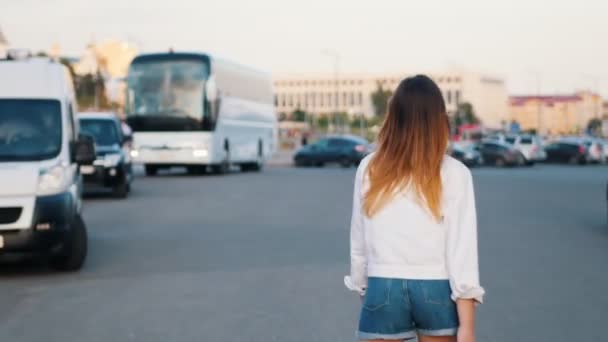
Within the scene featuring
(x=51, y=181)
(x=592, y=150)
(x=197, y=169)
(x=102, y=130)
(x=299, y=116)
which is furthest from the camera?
(x=299, y=116)

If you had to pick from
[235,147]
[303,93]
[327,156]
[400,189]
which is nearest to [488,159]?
[327,156]

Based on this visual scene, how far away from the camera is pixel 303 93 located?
612ft

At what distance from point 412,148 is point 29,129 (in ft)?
30.0

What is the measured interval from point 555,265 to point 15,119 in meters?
6.04

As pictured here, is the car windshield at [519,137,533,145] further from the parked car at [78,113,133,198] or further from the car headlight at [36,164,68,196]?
the car headlight at [36,164,68,196]

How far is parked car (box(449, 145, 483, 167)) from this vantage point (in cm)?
5628

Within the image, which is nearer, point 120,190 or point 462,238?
point 462,238

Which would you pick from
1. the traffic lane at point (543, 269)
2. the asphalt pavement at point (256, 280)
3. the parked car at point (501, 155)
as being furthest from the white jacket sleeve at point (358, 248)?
the parked car at point (501, 155)

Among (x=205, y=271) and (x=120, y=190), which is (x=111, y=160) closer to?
(x=120, y=190)

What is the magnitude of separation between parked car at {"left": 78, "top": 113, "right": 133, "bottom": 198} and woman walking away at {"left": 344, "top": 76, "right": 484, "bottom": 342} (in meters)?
20.6

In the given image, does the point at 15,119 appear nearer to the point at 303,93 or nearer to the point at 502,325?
the point at 502,325

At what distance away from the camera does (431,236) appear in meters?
3.76

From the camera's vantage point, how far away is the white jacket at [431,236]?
3.75 meters

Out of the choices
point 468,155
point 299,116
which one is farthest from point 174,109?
point 299,116
